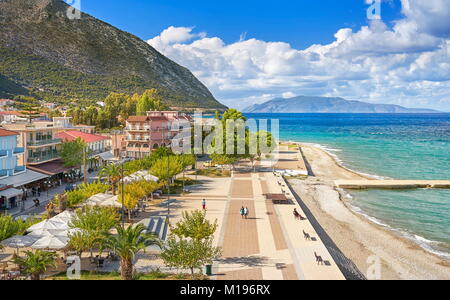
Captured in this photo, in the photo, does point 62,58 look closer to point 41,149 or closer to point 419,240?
point 41,149

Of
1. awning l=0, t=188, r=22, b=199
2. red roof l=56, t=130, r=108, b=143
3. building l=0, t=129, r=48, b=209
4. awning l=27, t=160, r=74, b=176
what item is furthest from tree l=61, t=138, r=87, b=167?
awning l=0, t=188, r=22, b=199

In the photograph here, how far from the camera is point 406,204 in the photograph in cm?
4138

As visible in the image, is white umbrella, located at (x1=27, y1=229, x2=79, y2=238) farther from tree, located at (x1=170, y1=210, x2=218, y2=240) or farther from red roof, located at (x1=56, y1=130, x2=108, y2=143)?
red roof, located at (x1=56, y1=130, x2=108, y2=143)

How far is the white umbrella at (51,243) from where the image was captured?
63.7 ft

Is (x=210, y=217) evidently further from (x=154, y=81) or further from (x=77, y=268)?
(x=154, y=81)

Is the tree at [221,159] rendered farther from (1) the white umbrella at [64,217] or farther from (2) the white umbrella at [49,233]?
(2) the white umbrella at [49,233]

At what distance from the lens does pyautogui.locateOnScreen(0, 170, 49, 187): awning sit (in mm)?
34094

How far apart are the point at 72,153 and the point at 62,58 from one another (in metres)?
123

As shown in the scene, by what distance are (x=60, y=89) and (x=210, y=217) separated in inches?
4513

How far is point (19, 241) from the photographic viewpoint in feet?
62.8

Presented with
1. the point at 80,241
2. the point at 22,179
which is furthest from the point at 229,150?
the point at 80,241

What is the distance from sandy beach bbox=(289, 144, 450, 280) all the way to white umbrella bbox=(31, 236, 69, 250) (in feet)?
57.6

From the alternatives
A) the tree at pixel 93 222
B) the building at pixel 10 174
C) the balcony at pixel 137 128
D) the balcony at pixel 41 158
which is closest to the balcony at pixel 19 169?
the building at pixel 10 174
